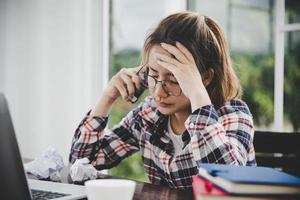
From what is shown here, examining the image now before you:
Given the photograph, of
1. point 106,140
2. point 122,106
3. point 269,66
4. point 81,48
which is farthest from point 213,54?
point 122,106

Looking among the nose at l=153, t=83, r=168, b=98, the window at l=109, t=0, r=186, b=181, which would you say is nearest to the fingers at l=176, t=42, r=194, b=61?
the nose at l=153, t=83, r=168, b=98

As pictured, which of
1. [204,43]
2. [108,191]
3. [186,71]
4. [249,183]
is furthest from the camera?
[204,43]

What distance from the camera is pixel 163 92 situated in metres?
1.31

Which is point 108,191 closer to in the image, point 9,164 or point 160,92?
point 9,164

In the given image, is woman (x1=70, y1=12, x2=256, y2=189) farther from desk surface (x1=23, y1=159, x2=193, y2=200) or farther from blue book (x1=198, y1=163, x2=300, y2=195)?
blue book (x1=198, y1=163, x2=300, y2=195)

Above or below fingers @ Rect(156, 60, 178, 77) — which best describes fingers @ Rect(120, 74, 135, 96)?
below

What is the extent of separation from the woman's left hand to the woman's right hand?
27cm

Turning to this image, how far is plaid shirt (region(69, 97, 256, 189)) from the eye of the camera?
3.88 ft

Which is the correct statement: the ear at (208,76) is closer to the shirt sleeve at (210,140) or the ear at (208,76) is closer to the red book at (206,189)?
the shirt sleeve at (210,140)

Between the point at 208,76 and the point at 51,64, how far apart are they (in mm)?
1462

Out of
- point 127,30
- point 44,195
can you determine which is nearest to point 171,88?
point 44,195

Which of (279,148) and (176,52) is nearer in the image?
(176,52)

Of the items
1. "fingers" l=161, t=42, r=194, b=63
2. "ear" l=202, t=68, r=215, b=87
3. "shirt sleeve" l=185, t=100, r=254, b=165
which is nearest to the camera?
"shirt sleeve" l=185, t=100, r=254, b=165

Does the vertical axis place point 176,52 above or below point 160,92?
above
